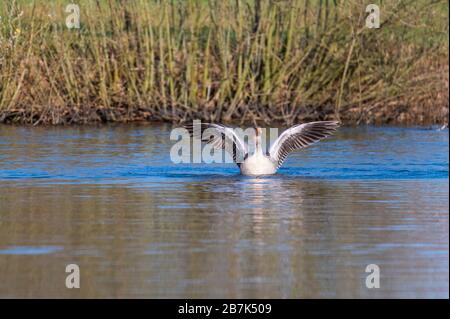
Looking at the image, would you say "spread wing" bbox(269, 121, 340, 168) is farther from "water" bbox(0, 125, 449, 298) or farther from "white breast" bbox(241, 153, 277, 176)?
"white breast" bbox(241, 153, 277, 176)

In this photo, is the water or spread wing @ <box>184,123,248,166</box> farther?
spread wing @ <box>184,123,248,166</box>

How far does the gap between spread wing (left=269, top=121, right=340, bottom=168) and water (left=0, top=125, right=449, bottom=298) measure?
0.98 ft

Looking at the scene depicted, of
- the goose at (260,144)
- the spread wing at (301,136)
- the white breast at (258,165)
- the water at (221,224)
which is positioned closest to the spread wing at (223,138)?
the goose at (260,144)

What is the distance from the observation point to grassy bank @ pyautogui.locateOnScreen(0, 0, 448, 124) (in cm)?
2225

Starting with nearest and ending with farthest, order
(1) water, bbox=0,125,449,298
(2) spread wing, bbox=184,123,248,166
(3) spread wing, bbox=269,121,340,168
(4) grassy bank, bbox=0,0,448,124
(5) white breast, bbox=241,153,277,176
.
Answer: (1) water, bbox=0,125,449,298 < (5) white breast, bbox=241,153,277,176 < (2) spread wing, bbox=184,123,248,166 < (3) spread wing, bbox=269,121,340,168 < (4) grassy bank, bbox=0,0,448,124

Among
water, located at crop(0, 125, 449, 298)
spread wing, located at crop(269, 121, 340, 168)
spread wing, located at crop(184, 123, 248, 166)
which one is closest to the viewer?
water, located at crop(0, 125, 449, 298)

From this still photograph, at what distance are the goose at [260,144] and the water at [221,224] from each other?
0.19 metres

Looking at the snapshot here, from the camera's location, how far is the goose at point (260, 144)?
14.8 metres

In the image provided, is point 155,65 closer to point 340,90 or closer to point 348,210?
point 340,90

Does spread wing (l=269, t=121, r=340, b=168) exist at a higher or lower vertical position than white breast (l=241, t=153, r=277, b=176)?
higher

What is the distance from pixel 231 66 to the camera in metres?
22.7

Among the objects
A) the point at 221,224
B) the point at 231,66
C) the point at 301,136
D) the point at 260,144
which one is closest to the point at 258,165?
the point at 260,144

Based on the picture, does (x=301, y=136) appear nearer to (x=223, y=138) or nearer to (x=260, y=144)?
(x=260, y=144)

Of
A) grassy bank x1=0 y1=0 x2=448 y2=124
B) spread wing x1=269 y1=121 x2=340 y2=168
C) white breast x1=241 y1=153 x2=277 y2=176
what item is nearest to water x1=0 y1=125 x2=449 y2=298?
white breast x1=241 y1=153 x2=277 y2=176
